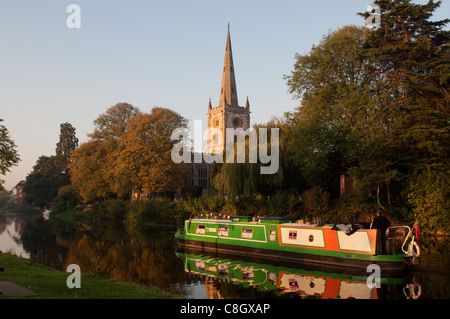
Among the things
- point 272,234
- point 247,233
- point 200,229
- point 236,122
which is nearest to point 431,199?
point 272,234

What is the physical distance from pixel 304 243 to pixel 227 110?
77.7 m

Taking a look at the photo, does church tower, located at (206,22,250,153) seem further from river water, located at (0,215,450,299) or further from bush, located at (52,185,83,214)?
river water, located at (0,215,450,299)

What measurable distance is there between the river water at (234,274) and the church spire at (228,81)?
73.4 meters

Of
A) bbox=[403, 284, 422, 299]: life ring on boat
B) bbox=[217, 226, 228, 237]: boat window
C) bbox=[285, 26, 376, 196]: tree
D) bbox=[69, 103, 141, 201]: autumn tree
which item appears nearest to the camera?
bbox=[403, 284, 422, 299]: life ring on boat

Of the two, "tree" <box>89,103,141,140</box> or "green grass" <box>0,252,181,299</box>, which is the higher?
"tree" <box>89,103,141,140</box>

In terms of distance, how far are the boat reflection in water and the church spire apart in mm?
78651

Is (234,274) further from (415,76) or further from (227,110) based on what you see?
(227,110)

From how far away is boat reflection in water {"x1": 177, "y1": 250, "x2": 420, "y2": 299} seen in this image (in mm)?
12462

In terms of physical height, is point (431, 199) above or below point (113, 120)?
below

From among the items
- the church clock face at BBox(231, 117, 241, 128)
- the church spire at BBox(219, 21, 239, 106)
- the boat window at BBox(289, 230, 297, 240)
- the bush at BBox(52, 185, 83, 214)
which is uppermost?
the church spire at BBox(219, 21, 239, 106)

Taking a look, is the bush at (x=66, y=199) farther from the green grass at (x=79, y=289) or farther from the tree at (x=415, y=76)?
the green grass at (x=79, y=289)

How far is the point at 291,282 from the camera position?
14.3 metres

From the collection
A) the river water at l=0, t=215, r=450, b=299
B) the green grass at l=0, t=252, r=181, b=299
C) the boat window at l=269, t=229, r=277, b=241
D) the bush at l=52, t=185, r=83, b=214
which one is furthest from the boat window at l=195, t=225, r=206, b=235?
the bush at l=52, t=185, r=83, b=214

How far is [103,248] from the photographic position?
24203mm
